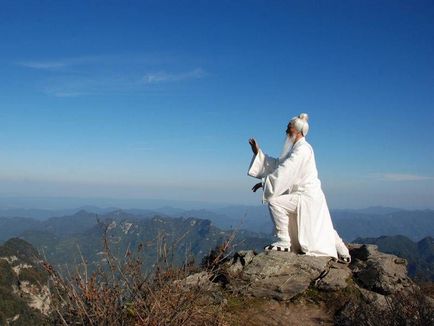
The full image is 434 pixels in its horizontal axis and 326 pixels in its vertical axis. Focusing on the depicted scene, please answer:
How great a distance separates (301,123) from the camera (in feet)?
29.6

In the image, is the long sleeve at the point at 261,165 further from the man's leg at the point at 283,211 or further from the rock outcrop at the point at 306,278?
the rock outcrop at the point at 306,278

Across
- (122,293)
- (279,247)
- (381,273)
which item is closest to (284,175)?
(279,247)

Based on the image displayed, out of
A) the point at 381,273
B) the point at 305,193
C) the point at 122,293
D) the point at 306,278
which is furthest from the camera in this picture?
the point at 305,193

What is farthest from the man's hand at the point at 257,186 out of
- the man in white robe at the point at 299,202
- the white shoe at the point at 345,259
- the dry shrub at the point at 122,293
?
the dry shrub at the point at 122,293

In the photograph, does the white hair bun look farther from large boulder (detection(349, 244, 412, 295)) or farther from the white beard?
large boulder (detection(349, 244, 412, 295))

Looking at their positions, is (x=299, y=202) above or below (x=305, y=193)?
below

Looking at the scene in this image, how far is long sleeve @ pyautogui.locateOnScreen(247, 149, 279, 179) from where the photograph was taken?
939cm

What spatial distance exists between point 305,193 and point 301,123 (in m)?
1.59

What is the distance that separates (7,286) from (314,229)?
401 ft

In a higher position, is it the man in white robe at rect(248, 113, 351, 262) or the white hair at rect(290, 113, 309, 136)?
the white hair at rect(290, 113, 309, 136)

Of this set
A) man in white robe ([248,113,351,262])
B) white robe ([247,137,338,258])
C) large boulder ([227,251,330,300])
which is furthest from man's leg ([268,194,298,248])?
large boulder ([227,251,330,300])

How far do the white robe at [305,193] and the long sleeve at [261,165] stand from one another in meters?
0.37

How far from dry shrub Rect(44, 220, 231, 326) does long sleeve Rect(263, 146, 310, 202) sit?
183 inches

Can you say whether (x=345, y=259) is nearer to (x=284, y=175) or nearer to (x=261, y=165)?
(x=284, y=175)
